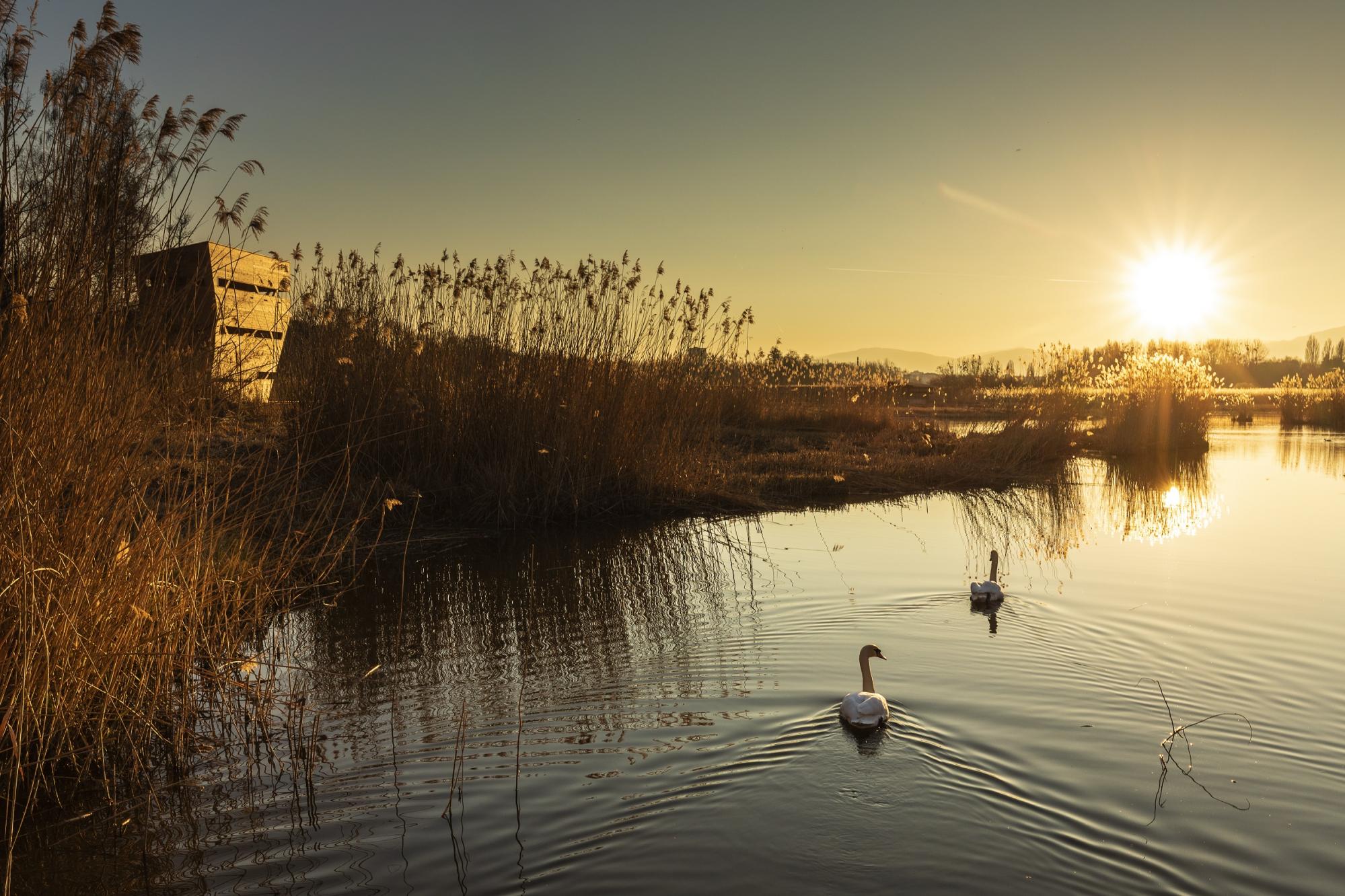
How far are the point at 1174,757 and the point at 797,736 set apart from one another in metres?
1.59

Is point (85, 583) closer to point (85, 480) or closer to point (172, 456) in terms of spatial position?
point (85, 480)

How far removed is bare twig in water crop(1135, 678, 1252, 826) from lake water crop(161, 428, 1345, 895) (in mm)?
21

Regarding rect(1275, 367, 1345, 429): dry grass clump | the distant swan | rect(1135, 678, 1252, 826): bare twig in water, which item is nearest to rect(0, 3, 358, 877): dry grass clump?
rect(1135, 678, 1252, 826): bare twig in water

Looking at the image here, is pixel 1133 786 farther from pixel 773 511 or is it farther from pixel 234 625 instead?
pixel 773 511

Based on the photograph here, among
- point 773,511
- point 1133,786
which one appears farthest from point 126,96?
point 773,511

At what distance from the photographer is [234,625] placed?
15.2ft

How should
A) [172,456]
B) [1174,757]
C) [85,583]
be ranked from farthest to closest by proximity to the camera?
1. [172,456]
2. [1174,757]
3. [85,583]

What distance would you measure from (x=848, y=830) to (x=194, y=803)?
2.37m

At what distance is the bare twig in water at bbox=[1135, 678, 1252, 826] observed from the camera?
12.3ft

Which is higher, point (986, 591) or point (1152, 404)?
point (1152, 404)

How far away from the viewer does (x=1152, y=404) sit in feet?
64.1

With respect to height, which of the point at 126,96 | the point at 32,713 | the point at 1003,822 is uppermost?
the point at 126,96

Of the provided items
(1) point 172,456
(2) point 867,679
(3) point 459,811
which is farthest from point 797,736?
(1) point 172,456

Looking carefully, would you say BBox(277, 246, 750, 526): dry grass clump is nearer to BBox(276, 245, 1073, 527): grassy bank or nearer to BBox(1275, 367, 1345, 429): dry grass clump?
BBox(276, 245, 1073, 527): grassy bank
